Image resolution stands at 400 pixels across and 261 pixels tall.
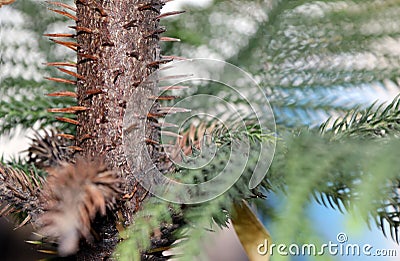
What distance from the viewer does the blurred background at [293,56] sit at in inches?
9.6

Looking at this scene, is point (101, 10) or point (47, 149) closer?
point (101, 10)

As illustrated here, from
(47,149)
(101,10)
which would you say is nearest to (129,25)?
(101,10)

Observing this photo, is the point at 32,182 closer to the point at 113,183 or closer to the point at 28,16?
the point at 113,183

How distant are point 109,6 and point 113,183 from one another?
9 centimetres

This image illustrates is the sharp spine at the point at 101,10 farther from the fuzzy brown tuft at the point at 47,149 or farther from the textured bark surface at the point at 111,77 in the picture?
the fuzzy brown tuft at the point at 47,149

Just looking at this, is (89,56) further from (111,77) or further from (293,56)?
(293,56)

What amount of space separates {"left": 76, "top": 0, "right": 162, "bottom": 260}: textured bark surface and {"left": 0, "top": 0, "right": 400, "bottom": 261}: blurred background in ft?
0.19

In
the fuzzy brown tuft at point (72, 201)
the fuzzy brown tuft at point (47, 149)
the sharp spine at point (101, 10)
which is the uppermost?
the fuzzy brown tuft at point (47, 149)

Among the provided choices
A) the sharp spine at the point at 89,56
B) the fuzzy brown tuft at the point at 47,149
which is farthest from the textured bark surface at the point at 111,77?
the fuzzy brown tuft at the point at 47,149

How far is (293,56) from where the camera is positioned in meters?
0.29

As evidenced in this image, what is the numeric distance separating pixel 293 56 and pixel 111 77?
115 millimetres

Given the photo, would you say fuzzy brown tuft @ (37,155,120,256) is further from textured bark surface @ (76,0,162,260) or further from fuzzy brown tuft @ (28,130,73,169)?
fuzzy brown tuft @ (28,130,73,169)

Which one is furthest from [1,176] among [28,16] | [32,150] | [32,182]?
[28,16]

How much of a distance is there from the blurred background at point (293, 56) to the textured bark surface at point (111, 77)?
6 centimetres
